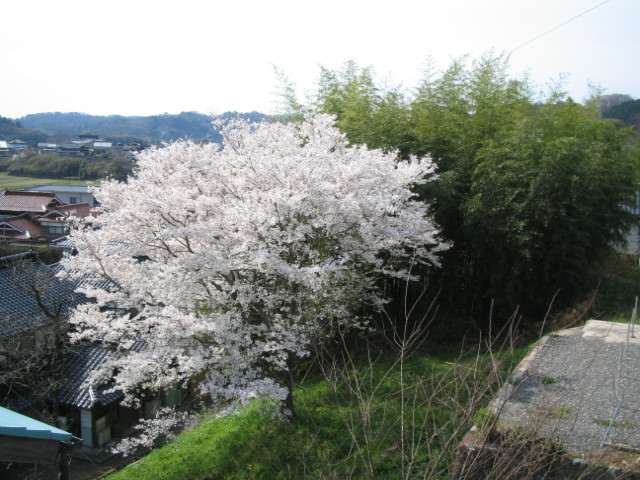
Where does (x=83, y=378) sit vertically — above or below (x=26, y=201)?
below

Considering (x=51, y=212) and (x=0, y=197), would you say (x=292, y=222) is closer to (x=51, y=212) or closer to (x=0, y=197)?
(x=51, y=212)

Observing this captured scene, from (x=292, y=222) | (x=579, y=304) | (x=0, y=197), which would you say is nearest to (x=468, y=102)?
(x=579, y=304)

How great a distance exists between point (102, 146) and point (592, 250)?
190 feet

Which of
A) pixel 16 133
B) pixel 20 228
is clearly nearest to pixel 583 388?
pixel 20 228

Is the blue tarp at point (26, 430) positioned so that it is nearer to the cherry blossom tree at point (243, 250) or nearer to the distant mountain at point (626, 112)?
the cherry blossom tree at point (243, 250)

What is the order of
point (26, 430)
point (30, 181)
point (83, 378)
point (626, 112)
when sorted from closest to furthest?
point (26, 430)
point (83, 378)
point (626, 112)
point (30, 181)

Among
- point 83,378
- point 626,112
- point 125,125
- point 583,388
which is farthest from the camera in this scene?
point 125,125

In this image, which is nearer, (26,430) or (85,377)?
(26,430)

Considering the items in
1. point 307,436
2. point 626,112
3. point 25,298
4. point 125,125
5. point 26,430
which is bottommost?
point 307,436

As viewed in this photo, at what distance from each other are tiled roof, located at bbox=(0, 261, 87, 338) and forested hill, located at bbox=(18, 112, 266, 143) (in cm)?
5465

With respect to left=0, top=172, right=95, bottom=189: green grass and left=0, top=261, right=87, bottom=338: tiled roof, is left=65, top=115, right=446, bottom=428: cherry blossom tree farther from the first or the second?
left=0, top=172, right=95, bottom=189: green grass

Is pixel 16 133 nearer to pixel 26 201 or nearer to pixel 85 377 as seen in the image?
pixel 26 201

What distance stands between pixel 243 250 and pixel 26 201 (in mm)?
23968

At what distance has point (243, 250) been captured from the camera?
586 cm
